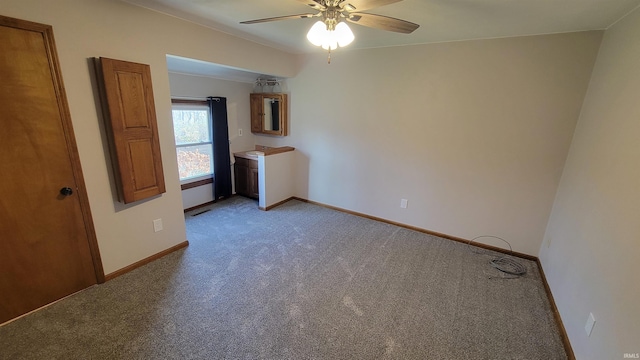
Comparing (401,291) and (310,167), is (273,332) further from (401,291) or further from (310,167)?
(310,167)

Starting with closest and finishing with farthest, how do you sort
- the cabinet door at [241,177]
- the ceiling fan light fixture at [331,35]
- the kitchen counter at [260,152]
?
1. the ceiling fan light fixture at [331,35]
2. the kitchen counter at [260,152]
3. the cabinet door at [241,177]

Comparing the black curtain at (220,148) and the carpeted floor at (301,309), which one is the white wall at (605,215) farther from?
the black curtain at (220,148)

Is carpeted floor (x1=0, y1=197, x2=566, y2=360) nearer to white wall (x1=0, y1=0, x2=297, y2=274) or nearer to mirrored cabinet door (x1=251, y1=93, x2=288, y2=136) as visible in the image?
white wall (x1=0, y1=0, x2=297, y2=274)

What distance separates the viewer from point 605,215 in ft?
5.43

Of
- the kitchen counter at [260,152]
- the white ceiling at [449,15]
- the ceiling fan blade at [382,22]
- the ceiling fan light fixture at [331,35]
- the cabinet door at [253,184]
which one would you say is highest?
the white ceiling at [449,15]

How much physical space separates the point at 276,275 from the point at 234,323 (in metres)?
0.63

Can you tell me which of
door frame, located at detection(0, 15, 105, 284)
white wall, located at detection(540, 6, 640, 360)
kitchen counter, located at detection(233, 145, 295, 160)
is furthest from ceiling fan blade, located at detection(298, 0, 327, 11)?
kitchen counter, located at detection(233, 145, 295, 160)

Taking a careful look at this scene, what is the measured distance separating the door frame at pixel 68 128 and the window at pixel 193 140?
1.84 metres

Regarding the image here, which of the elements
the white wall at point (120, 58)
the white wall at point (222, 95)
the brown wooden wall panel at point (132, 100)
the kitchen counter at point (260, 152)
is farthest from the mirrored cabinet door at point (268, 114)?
the brown wooden wall panel at point (132, 100)

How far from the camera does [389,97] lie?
3.37 m

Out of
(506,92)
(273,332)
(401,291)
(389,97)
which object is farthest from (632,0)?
(273,332)

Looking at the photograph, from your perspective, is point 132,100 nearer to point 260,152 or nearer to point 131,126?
point 131,126

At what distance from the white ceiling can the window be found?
1590 mm

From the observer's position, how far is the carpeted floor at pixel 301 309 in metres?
1.72
